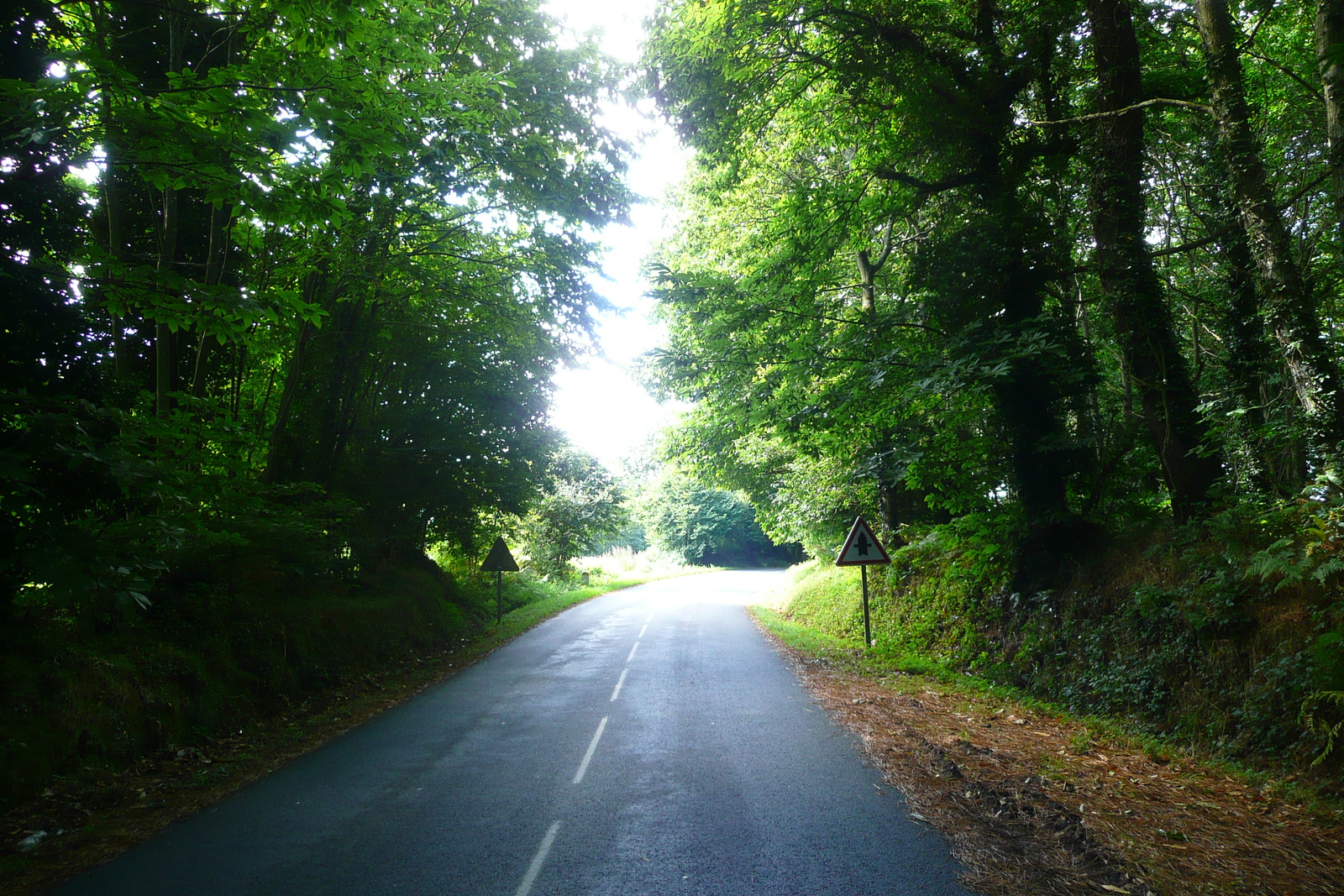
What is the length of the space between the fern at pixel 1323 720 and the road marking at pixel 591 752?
5926 mm

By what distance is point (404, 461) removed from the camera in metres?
14.6

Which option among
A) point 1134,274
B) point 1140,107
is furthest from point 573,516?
point 1140,107

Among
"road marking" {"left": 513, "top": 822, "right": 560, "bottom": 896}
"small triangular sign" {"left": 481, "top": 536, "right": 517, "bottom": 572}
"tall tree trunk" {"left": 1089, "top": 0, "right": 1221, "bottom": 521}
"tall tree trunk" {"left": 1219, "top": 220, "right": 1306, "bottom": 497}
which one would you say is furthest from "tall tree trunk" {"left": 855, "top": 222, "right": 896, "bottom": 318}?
"road marking" {"left": 513, "top": 822, "right": 560, "bottom": 896}

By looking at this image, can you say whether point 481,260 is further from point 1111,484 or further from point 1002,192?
point 1111,484

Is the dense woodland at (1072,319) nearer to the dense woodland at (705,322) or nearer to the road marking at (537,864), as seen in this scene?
the dense woodland at (705,322)

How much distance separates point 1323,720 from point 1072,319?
18.5 feet

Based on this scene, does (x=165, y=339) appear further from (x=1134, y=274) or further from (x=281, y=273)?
(x=1134, y=274)

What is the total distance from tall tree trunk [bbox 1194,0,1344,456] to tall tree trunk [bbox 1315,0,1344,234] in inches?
39.8

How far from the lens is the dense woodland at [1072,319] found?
20.7 feet

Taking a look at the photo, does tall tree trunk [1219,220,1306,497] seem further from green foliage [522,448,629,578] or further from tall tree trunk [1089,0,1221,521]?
green foliage [522,448,629,578]

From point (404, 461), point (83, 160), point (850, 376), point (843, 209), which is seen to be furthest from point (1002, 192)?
point (404, 461)

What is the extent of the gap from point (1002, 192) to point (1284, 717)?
7.13 meters

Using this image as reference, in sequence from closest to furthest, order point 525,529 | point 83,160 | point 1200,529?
point 83,160
point 1200,529
point 525,529

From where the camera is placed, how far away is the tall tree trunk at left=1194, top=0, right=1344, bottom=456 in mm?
6098
